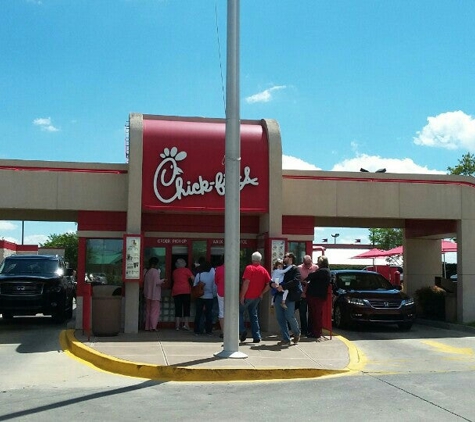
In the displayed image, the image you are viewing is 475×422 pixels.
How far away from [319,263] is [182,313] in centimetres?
340

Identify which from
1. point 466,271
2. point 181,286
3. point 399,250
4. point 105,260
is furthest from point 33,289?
point 399,250

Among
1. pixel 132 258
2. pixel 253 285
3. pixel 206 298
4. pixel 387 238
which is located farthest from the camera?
pixel 387 238

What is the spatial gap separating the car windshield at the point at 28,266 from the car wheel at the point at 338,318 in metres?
7.67

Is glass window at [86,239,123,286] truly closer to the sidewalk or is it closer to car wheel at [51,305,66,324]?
the sidewalk

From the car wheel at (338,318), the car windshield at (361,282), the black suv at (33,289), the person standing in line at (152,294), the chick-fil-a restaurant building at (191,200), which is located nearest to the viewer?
the person standing in line at (152,294)

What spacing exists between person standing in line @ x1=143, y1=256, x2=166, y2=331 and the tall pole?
3.45 metres

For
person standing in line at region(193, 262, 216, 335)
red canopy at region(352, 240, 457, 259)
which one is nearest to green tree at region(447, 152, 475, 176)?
red canopy at region(352, 240, 457, 259)

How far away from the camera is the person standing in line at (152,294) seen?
45.3 ft

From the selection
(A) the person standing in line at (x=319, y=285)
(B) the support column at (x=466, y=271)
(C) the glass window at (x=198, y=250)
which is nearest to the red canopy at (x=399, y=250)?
(B) the support column at (x=466, y=271)

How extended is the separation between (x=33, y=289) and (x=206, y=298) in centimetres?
526

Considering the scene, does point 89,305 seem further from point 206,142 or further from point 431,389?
point 431,389

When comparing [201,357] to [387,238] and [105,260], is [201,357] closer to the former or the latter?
[105,260]

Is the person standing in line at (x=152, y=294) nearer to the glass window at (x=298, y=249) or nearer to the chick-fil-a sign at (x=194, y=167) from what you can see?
the chick-fil-a sign at (x=194, y=167)

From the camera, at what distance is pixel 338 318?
16203mm
